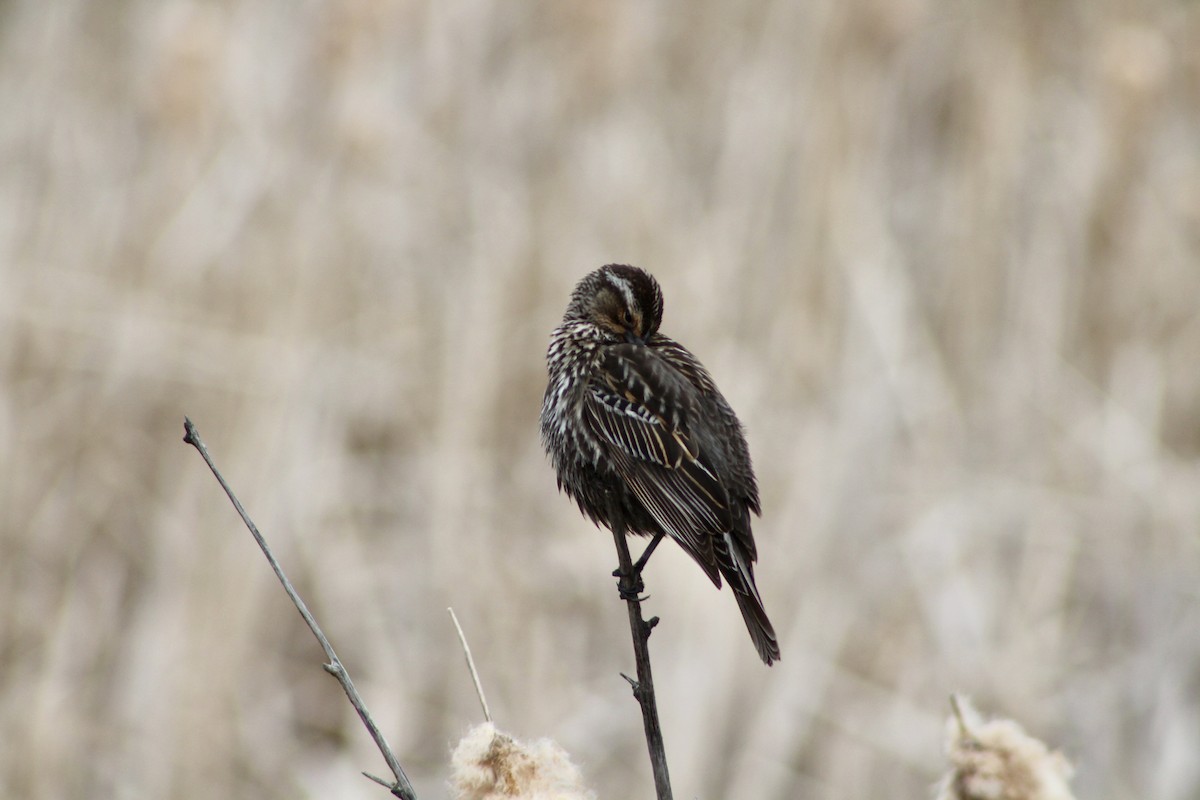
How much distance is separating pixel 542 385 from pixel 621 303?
1.93m

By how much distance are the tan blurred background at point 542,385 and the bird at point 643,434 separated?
160 centimetres

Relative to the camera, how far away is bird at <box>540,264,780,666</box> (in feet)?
7.93

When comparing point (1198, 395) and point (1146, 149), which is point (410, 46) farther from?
point (1198, 395)

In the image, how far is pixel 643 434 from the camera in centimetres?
254

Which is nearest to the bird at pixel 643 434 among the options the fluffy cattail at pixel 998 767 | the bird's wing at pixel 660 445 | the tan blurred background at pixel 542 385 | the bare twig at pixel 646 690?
the bird's wing at pixel 660 445

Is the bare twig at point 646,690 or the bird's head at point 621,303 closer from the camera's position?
the bare twig at point 646,690

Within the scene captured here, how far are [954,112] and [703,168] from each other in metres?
1.16

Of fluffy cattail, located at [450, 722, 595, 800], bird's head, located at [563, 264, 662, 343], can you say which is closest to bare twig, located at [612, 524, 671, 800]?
fluffy cattail, located at [450, 722, 595, 800]

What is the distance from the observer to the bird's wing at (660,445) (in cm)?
237

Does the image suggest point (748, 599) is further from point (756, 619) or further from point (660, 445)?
point (660, 445)

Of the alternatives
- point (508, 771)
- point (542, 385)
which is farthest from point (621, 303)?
point (542, 385)

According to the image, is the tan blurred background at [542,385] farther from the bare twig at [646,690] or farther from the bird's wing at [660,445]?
the bare twig at [646,690]

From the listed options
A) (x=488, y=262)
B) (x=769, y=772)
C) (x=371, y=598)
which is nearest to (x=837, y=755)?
(x=769, y=772)

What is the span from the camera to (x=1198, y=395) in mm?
5004
